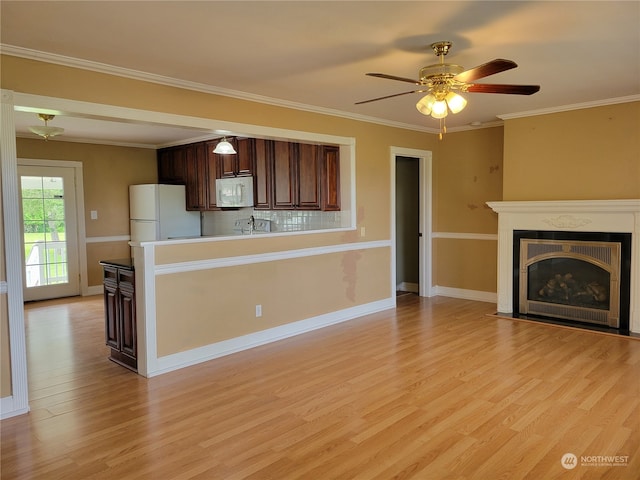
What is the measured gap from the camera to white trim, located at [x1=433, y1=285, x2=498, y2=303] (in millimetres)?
6656

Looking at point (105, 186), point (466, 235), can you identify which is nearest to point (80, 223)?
point (105, 186)

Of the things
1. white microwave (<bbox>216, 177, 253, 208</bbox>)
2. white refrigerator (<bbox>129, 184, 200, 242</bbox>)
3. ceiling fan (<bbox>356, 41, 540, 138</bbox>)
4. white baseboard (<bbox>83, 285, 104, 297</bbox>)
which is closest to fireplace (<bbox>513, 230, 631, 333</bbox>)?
ceiling fan (<bbox>356, 41, 540, 138</bbox>)

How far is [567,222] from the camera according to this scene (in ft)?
17.3

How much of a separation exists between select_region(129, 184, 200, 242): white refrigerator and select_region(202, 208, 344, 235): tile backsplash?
32 centimetres

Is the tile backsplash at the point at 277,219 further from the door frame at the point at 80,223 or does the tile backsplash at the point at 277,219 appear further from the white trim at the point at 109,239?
the door frame at the point at 80,223

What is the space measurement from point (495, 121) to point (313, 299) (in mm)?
3404

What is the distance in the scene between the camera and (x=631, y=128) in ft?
16.1

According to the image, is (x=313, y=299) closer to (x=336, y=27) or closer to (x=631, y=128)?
(x=336, y=27)

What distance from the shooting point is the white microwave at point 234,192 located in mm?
6449

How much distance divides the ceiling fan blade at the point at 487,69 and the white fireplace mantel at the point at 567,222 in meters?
2.92

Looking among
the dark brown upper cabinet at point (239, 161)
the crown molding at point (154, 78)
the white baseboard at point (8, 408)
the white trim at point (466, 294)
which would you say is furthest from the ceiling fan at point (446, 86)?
the white trim at point (466, 294)

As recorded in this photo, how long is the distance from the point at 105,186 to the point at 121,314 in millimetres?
4150

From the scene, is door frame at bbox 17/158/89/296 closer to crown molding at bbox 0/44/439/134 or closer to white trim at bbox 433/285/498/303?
crown molding at bbox 0/44/439/134

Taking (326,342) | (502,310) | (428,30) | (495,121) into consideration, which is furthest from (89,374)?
(495,121)
